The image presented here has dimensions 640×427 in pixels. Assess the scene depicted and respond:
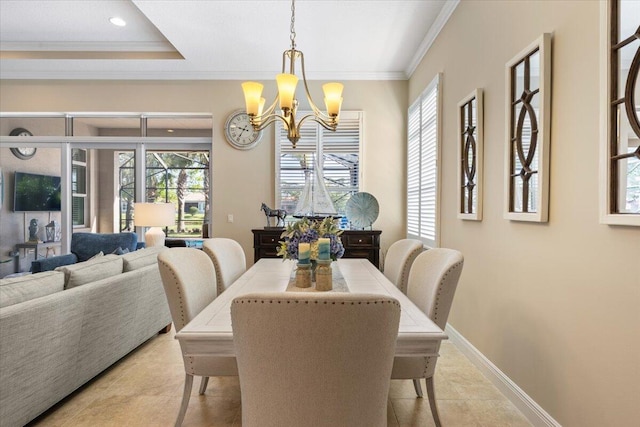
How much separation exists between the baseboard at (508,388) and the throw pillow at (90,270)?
8.34ft

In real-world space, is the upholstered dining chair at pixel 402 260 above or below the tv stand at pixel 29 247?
above

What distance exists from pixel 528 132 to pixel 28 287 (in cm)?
267

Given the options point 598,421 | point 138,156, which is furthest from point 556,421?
point 138,156

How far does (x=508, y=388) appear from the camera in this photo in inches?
90.4

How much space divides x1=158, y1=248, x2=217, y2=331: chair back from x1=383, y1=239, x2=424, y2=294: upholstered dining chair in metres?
1.19

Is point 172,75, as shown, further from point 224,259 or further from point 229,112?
point 224,259

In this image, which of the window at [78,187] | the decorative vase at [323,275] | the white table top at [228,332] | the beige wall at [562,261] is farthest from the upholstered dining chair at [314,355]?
the window at [78,187]

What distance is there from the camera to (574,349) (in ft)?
5.65

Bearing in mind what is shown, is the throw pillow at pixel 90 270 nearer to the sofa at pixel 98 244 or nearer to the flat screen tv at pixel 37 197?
the sofa at pixel 98 244

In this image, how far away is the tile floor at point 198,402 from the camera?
207 cm

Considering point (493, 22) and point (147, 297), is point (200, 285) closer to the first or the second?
point (147, 297)

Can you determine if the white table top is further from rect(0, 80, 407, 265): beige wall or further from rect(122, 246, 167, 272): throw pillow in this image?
rect(0, 80, 407, 265): beige wall

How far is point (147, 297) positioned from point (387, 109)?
3531 millimetres

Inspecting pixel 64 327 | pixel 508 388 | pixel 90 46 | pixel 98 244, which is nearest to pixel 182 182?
pixel 98 244
